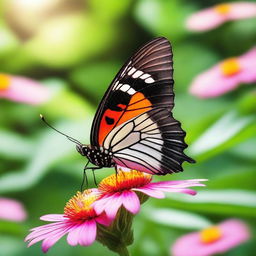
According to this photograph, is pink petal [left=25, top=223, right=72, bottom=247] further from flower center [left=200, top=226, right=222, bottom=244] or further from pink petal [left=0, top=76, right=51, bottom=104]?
pink petal [left=0, top=76, right=51, bottom=104]

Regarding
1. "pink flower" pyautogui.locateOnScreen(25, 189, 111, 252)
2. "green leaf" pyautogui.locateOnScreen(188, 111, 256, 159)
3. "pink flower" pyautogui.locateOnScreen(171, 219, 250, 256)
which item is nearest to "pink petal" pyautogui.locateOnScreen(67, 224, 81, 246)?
"pink flower" pyautogui.locateOnScreen(25, 189, 111, 252)

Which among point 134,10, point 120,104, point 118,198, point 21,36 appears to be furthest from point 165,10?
point 118,198

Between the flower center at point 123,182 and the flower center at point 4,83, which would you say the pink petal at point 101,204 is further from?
the flower center at point 4,83

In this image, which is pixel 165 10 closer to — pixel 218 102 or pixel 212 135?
pixel 218 102

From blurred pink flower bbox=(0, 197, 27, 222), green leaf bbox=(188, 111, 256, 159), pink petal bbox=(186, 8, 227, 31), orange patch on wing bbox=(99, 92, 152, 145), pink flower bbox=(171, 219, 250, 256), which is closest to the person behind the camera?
orange patch on wing bbox=(99, 92, 152, 145)

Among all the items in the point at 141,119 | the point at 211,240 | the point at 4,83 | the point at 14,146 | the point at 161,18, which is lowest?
the point at 211,240

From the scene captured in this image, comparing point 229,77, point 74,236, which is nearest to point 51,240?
point 74,236

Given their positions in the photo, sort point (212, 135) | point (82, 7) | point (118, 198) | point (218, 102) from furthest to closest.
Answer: point (82, 7) < point (218, 102) < point (212, 135) < point (118, 198)

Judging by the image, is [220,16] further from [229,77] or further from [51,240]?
[51,240]
